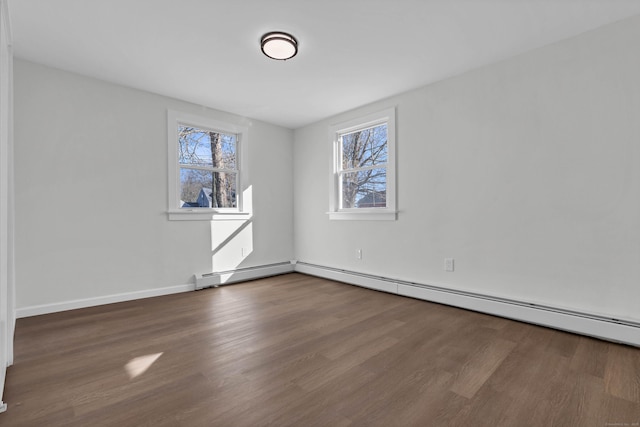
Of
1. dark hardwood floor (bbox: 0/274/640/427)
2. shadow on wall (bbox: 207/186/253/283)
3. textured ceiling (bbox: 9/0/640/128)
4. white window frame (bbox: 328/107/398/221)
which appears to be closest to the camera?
dark hardwood floor (bbox: 0/274/640/427)

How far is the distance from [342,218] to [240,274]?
1.65 metres

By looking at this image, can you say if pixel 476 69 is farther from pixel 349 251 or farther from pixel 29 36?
pixel 29 36

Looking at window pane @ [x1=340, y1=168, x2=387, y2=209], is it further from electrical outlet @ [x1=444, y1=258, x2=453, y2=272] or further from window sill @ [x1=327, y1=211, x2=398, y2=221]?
electrical outlet @ [x1=444, y1=258, x2=453, y2=272]

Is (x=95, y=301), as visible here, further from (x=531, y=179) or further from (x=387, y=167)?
(x=531, y=179)

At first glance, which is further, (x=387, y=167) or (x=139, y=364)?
(x=387, y=167)

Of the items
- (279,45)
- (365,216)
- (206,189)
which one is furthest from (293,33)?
(206,189)

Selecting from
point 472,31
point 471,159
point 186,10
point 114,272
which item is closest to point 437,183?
point 471,159

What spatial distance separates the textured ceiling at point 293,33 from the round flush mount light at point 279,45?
0.19ft

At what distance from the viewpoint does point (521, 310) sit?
101 inches

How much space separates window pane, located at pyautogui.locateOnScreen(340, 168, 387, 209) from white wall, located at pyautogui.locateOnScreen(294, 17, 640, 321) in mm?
343

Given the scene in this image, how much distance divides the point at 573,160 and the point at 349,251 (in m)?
2.60

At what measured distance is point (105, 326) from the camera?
253 centimetres

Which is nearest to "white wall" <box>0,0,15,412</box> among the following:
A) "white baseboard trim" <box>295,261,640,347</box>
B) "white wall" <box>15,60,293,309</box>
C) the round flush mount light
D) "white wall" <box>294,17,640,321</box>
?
"white wall" <box>15,60,293,309</box>

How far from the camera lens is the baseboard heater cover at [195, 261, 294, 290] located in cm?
382
